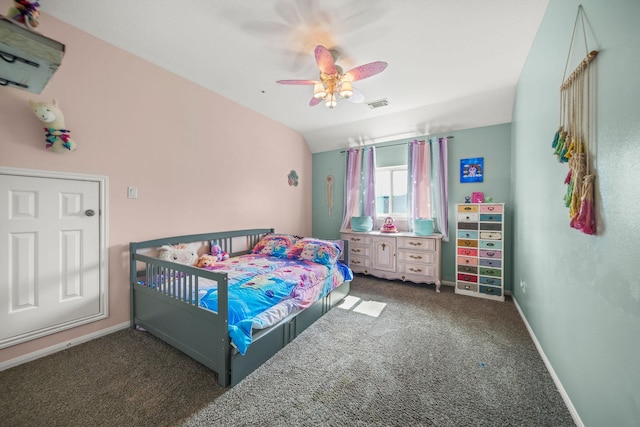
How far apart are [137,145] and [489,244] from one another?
14.3 ft

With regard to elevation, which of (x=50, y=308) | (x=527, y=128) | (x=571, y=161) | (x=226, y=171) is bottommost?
(x=50, y=308)

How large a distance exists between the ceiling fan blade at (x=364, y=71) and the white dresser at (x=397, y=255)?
2458mm

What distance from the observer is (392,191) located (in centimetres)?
447

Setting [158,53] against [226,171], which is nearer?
[158,53]

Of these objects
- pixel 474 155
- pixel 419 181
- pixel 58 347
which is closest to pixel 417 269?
pixel 419 181

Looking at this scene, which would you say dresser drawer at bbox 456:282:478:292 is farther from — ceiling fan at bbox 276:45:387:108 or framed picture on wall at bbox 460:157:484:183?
ceiling fan at bbox 276:45:387:108

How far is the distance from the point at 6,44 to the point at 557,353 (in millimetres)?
3531

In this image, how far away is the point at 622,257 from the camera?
3.30 feet

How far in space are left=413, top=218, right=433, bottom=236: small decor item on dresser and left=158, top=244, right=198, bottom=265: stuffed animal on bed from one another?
10.4ft

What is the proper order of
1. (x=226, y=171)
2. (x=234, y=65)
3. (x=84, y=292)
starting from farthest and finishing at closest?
(x=226, y=171) → (x=234, y=65) → (x=84, y=292)

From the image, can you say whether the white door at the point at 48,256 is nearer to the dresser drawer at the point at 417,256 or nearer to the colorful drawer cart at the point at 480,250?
the dresser drawer at the point at 417,256

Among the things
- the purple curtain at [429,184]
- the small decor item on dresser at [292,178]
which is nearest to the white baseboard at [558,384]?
the purple curtain at [429,184]

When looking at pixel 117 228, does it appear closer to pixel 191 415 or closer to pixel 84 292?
pixel 84 292

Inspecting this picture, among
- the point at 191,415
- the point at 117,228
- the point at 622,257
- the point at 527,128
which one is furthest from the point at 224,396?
the point at 527,128
